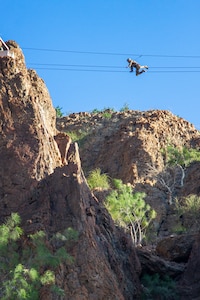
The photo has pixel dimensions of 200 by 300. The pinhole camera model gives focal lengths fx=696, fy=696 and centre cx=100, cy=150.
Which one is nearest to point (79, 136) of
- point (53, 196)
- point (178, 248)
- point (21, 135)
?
point (178, 248)

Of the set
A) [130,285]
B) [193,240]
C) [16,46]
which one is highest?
[16,46]

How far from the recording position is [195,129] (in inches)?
2135

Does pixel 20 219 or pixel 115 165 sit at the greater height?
pixel 115 165

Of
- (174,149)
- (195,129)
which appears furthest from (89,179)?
(195,129)

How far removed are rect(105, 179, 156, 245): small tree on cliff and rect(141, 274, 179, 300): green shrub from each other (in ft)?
24.9

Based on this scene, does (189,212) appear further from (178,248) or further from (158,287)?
(158,287)

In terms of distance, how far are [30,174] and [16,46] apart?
5.82 metres

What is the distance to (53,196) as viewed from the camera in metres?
23.1

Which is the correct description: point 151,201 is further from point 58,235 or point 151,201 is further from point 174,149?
point 58,235

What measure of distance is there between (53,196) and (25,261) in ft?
9.48

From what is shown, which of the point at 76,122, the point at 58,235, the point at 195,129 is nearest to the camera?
the point at 58,235

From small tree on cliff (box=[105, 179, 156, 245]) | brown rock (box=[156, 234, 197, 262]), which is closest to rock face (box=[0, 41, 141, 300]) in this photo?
brown rock (box=[156, 234, 197, 262])

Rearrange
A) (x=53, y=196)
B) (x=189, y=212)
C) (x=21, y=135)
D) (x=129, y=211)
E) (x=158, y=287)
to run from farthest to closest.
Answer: (x=189, y=212) < (x=129, y=211) < (x=158, y=287) < (x=21, y=135) < (x=53, y=196)

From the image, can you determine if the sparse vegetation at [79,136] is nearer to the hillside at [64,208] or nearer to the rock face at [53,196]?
the hillside at [64,208]
